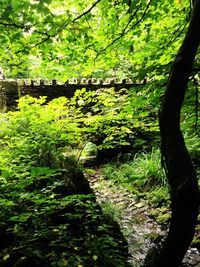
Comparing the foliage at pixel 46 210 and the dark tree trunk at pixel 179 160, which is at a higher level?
the dark tree trunk at pixel 179 160

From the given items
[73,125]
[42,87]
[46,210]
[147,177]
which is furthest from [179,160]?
[42,87]

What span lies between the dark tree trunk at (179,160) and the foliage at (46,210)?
98 cm

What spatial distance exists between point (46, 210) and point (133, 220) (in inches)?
109

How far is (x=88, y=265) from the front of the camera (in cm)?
240

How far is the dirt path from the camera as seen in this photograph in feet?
12.2

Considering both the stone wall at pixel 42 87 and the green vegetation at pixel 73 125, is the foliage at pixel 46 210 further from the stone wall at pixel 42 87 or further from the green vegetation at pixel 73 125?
the stone wall at pixel 42 87

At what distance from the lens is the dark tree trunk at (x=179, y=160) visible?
1579 mm

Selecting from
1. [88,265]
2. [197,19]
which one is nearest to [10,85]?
[88,265]

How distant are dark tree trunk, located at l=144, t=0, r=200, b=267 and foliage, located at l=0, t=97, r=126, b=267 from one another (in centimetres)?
98

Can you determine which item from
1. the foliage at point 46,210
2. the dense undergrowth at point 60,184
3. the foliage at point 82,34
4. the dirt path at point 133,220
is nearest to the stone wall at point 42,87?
the dense undergrowth at point 60,184

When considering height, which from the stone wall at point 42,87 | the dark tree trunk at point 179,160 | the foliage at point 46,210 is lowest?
the foliage at point 46,210

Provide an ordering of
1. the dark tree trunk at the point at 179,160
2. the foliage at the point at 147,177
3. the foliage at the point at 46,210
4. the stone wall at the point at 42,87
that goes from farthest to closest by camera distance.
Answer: the stone wall at the point at 42,87
the foliage at the point at 147,177
the foliage at the point at 46,210
the dark tree trunk at the point at 179,160

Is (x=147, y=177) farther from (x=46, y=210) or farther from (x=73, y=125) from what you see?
(x=46, y=210)

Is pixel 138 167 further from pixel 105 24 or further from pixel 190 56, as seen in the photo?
pixel 190 56
